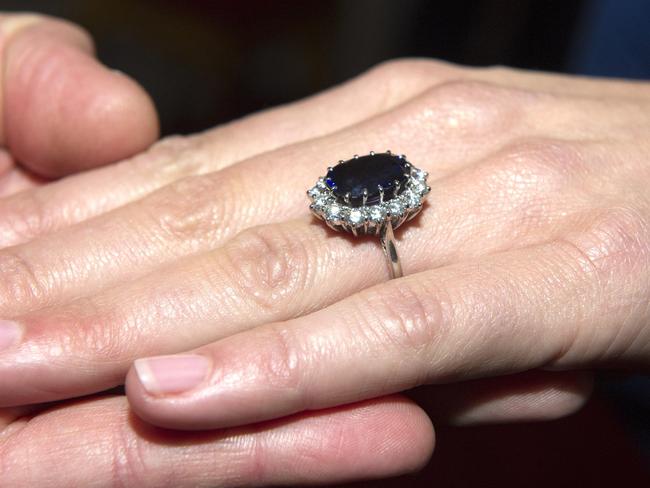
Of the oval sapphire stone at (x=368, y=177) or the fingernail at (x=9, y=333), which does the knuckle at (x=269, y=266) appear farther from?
the fingernail at (x=9, y=333)

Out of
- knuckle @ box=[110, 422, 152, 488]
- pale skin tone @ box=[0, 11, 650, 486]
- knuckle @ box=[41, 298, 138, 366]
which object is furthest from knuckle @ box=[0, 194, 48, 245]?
knuckle @ box=[110, 422, 152, 488]

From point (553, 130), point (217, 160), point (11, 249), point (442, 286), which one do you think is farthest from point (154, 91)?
point (442, 286)

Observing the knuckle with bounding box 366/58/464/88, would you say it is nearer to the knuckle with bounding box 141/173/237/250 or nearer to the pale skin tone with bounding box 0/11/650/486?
the pale skin tone with bounding box 0/11/650/486

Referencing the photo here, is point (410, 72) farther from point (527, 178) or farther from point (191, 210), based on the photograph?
point (191, 210)

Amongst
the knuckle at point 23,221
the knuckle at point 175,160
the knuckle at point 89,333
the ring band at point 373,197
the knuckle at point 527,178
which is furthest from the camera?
the knuckle at point 175,160

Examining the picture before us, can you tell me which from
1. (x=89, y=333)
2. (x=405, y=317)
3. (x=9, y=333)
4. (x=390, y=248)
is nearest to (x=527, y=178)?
(x=390, y=248)

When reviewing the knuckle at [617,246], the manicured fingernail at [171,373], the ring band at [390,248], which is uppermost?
the knuckle at [617,246]

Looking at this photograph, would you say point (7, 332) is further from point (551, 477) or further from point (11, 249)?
point (551, 477)

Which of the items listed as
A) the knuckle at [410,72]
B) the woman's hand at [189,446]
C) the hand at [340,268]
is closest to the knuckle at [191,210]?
the hand at [340,268]
